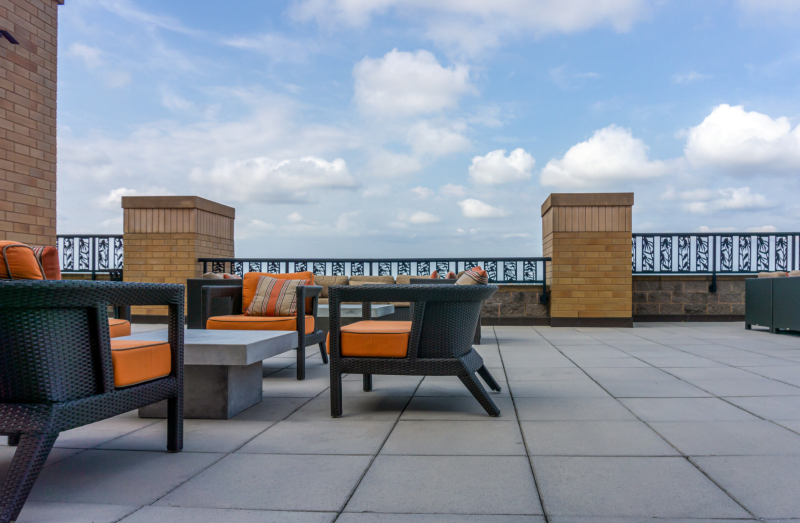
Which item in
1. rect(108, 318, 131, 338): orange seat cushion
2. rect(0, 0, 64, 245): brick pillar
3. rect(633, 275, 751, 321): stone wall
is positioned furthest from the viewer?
rect(633, 275, 751, 321): stone wall

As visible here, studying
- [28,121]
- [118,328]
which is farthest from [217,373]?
[28,121]

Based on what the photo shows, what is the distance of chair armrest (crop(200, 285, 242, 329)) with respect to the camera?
3906mm

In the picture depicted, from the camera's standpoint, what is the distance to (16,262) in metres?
1.83

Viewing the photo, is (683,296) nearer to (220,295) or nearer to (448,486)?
(220,295)

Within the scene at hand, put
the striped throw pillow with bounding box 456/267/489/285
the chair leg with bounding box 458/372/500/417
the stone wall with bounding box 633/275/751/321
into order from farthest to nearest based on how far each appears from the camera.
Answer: the stone wall with bounding box 633/275/751/321 → the striped throw pillow with bounding box 456/267/489/285 → the chair leg with bounding box 458/372/500/417

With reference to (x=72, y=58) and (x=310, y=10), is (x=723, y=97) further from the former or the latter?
(x=72, y=58)

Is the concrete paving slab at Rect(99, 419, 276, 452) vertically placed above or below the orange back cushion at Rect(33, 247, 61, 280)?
below

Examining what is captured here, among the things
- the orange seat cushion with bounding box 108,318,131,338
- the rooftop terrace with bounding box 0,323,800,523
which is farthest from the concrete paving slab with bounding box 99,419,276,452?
the orange seat cushion with bounding box 108,318,131,338

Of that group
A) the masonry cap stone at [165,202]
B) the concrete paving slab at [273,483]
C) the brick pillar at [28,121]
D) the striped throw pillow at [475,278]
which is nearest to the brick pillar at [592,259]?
the striped throw pillow at [475,278]

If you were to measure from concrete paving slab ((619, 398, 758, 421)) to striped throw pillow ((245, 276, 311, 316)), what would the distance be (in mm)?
2571

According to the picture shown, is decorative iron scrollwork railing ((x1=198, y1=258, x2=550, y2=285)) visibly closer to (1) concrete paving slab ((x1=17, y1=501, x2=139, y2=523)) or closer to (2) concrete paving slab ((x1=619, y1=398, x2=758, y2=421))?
(2) concrete paving slab ((x1=619, y1=398, x2=758, y2=421))

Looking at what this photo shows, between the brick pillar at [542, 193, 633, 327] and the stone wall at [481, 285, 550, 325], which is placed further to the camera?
the stone wall at [481, 285, 550, 325]

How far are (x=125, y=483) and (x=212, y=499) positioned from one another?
368 millimetres

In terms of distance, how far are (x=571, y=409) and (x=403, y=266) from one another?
5.58m
